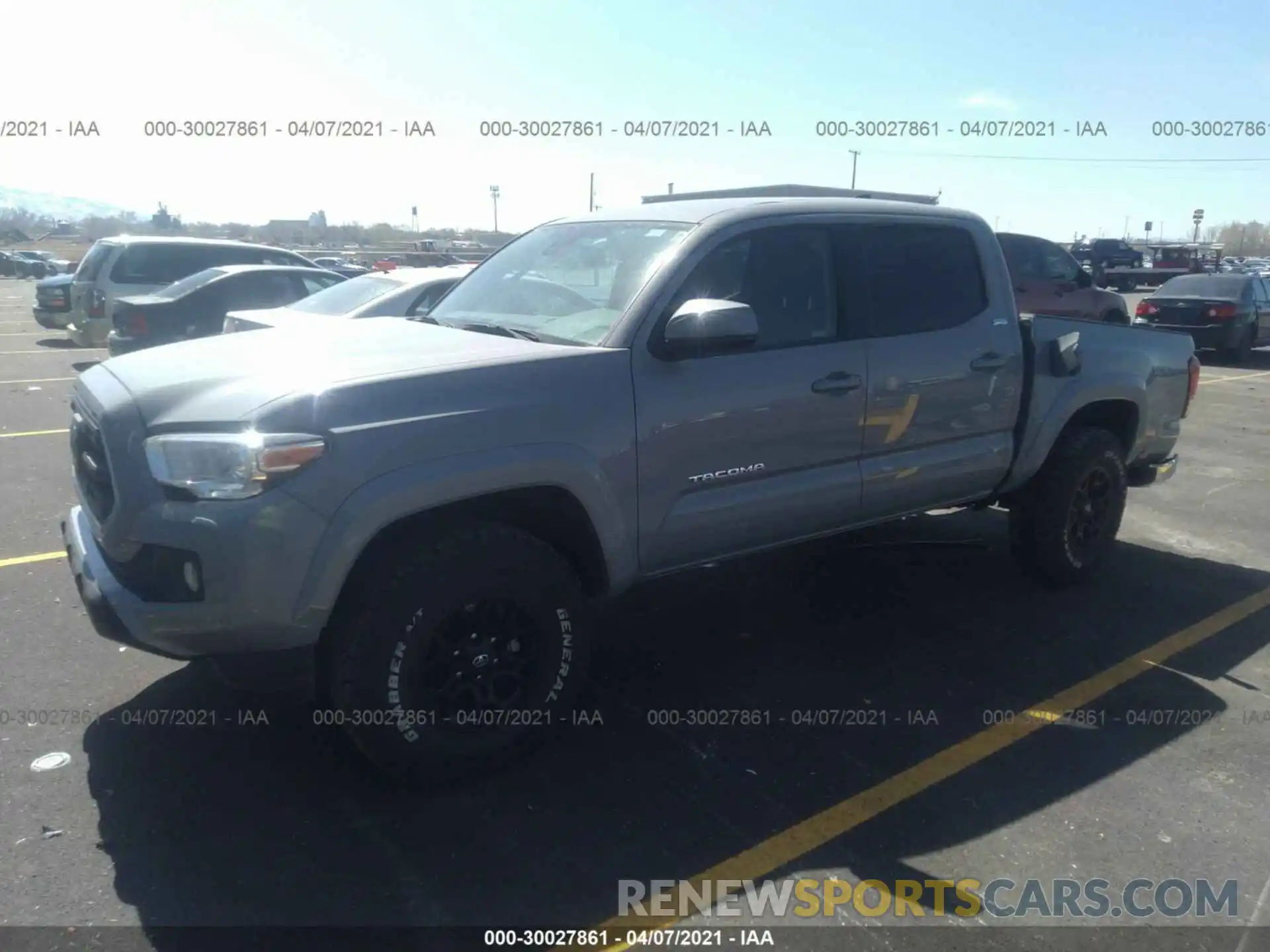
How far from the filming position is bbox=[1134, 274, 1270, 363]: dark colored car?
56.0ft

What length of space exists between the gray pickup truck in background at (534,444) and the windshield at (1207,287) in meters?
14.3

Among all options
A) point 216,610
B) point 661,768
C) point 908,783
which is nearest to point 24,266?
point 216,610

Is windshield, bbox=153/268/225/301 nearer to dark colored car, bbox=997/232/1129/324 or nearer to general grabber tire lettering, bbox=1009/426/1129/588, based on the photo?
general grabber tire lettering, bbox=1009/426/1129/588

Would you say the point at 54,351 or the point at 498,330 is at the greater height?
the point at 498,330

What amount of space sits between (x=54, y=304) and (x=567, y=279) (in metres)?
15.8

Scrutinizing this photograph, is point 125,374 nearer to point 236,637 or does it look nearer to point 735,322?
point 236,637

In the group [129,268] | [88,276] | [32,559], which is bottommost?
[32,559]

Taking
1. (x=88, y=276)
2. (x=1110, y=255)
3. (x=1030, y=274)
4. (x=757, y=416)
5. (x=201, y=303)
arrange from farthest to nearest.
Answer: (x=1110, y=255), (x=1030, y=274), (x=88, y=276), (x=201, y=303), (x=757, y=416)

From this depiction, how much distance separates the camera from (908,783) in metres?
3.69

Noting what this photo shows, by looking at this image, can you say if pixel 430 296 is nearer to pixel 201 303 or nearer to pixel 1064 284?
pixel 201 303

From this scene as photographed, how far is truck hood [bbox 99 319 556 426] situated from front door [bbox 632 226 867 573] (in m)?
0.51

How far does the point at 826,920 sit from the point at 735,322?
198 centimetres

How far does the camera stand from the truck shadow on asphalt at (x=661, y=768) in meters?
3.02

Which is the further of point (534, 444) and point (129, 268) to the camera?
point (129, 268)
